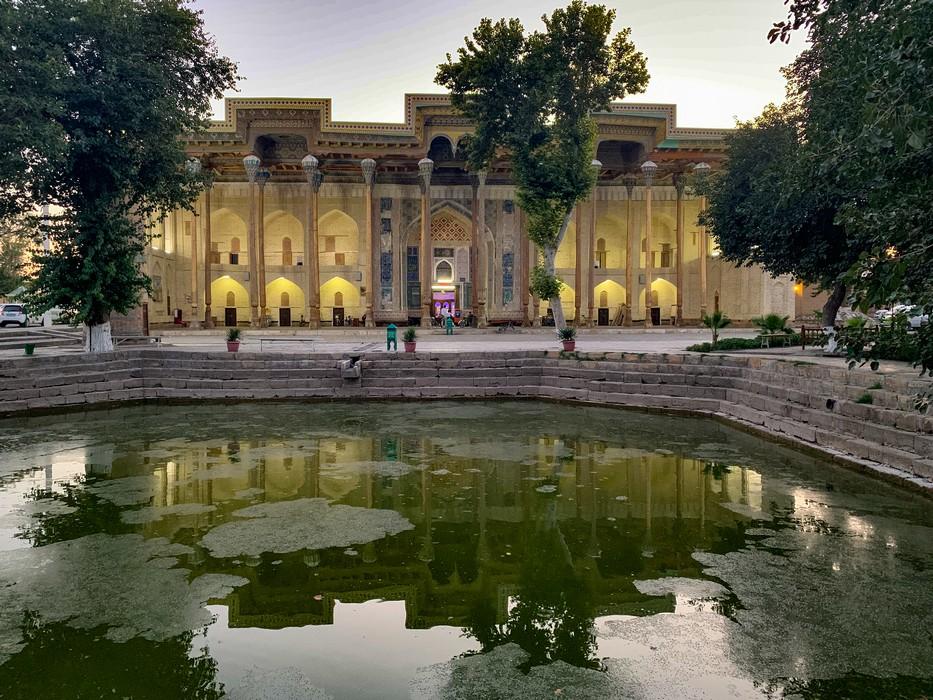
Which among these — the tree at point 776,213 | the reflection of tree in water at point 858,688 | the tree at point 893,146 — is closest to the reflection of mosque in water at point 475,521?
the reflection of tree in water at point 858,688

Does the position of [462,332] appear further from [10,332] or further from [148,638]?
[148,638]

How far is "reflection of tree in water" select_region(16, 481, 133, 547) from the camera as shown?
6.01 m

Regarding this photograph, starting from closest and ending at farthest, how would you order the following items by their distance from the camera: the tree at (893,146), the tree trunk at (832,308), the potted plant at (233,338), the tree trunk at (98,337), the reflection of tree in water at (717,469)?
the tree at (893,146) < the reflection of tree in water at (717,469) < the tree trunk at (832,308) < the tree trunk at (98,337) < the potted plant at (233,338)

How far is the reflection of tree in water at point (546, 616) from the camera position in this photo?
3.89 m

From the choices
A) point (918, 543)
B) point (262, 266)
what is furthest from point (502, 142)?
point (918, 543)

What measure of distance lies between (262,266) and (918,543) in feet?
96.2

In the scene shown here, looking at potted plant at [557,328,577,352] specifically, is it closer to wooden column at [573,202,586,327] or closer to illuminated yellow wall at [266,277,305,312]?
wooden column at [573,202,586,327]

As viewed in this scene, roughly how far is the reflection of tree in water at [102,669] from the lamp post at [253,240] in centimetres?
2771

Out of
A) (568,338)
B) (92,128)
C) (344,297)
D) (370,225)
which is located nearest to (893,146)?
(568,338)

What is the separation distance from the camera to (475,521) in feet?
21.1

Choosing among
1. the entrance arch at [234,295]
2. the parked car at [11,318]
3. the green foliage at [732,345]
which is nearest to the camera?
the green foliage at [732,345]

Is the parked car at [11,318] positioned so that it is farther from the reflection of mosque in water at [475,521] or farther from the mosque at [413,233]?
the reflection of mosque in water at [475,521]

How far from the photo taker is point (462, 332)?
2912cm

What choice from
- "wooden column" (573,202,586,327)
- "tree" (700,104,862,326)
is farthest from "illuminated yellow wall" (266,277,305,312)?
"tree" (700,104,862,326)
